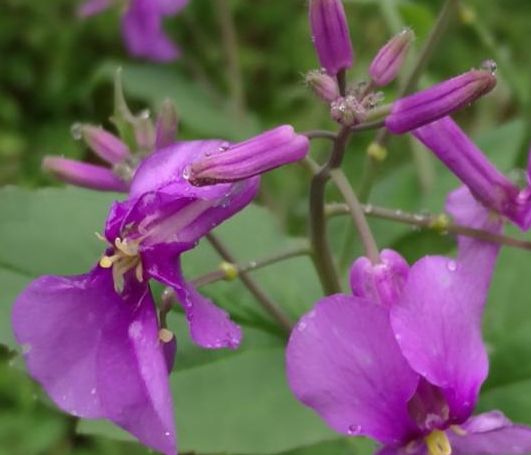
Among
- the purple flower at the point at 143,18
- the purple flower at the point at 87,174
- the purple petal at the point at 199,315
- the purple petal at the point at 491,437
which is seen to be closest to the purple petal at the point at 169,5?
the purple flower at the point at 143,18

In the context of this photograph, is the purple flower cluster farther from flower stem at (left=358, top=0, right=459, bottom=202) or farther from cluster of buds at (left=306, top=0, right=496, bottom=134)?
flower stem at (left=358, top=0, right=459, bottom=202)

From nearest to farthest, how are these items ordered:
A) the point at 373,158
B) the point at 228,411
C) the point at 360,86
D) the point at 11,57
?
the point at 360,86
the point at 228,411
the point at 373,158
the point at 11,57

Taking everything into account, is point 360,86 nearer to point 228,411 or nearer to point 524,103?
point 228,411

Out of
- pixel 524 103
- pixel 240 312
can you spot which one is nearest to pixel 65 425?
pixel 240 312

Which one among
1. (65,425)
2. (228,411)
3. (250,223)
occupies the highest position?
(250,223)

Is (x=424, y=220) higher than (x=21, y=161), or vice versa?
(x=424, y=220)

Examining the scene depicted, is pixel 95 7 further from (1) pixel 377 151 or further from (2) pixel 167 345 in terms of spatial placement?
(2) pixel 167 345

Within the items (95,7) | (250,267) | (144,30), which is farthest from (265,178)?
(250,267)
